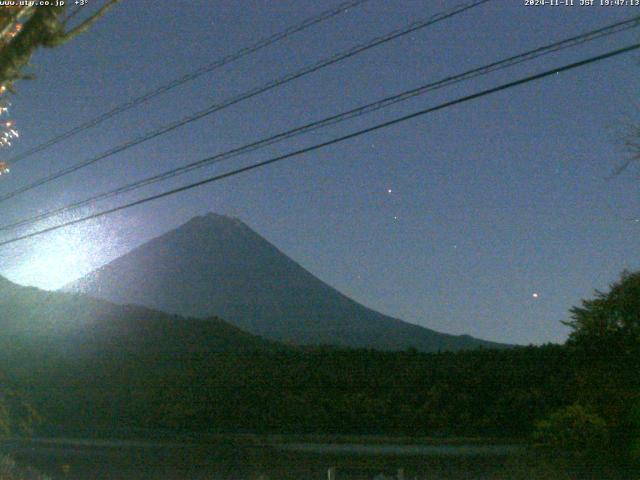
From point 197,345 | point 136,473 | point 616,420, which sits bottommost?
point 136,473

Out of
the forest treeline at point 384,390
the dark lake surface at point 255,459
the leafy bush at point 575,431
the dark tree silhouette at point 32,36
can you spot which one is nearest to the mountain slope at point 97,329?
the forest treeline at point 384,390

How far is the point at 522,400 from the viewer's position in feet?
60.4

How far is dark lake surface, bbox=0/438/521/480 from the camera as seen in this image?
1423 cm

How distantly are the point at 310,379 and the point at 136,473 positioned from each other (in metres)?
8.08

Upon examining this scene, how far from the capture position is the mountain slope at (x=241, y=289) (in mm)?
80562

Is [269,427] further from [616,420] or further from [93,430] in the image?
[616,420]

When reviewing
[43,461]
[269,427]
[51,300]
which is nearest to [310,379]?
[269,427]

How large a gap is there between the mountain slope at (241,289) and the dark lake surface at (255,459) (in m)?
45.6

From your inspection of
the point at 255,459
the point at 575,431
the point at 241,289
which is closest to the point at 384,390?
the point at 255,459

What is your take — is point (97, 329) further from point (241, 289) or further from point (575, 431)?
point (241, 289)

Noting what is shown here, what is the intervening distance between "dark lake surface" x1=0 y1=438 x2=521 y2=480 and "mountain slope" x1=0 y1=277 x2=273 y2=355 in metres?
9.59

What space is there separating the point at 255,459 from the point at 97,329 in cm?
1822

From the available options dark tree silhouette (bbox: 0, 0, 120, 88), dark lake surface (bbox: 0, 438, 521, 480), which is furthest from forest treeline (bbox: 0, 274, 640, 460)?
dark tree silhouette (bbox: 0, 0, 120, 88)

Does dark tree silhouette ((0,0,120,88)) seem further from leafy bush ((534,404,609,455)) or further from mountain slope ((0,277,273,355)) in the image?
mountain slope ((0,277,273,355))
